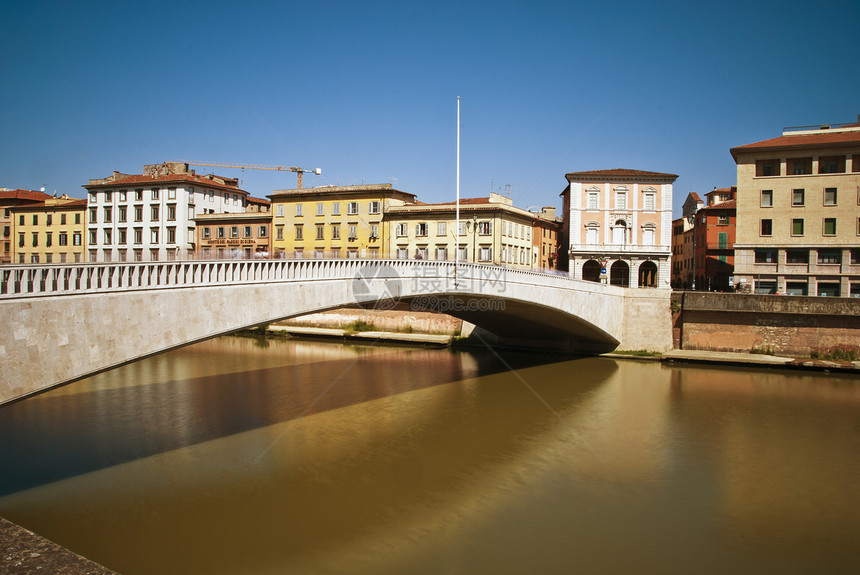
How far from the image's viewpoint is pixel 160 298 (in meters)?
10.3

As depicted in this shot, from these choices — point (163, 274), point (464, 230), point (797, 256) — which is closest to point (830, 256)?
point (797, 256)

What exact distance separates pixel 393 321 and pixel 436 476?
21.4 m

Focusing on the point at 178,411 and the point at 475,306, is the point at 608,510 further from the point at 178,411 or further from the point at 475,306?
the point at 475,306

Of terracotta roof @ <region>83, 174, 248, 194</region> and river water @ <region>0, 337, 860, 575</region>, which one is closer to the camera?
river water @ <region>0, 337, 860, 575</region>

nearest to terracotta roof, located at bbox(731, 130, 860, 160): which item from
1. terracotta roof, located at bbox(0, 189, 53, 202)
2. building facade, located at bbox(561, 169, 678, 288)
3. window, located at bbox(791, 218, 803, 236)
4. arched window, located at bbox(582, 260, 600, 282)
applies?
window, located at bbox(791, 218, 803, 236)

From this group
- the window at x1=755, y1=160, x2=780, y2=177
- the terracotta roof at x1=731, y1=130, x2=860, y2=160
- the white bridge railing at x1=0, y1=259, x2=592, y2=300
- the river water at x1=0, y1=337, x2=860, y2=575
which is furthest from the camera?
the window at x1=755, y1=160, x2=780, y2=177

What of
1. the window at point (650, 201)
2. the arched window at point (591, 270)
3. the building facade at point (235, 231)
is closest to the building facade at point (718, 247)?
the window at point (650, 201)

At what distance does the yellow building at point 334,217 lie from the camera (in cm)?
3894

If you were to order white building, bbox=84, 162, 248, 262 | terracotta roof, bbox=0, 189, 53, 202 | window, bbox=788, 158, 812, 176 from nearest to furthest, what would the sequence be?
window, bbox=788, 158, 812, 176, terracotta roof, bbox=0, 189, 53, 202, white building, bbox=84, 162, 248, 262

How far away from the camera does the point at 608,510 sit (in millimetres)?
11055

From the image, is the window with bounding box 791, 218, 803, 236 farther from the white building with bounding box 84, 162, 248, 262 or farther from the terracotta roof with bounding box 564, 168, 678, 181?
the white building with bounding box 84, 162, 248, 262

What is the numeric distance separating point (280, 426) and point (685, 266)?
41005mm

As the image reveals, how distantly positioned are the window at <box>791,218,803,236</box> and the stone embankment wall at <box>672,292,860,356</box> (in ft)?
17.3

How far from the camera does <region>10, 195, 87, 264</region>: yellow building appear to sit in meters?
25.2
